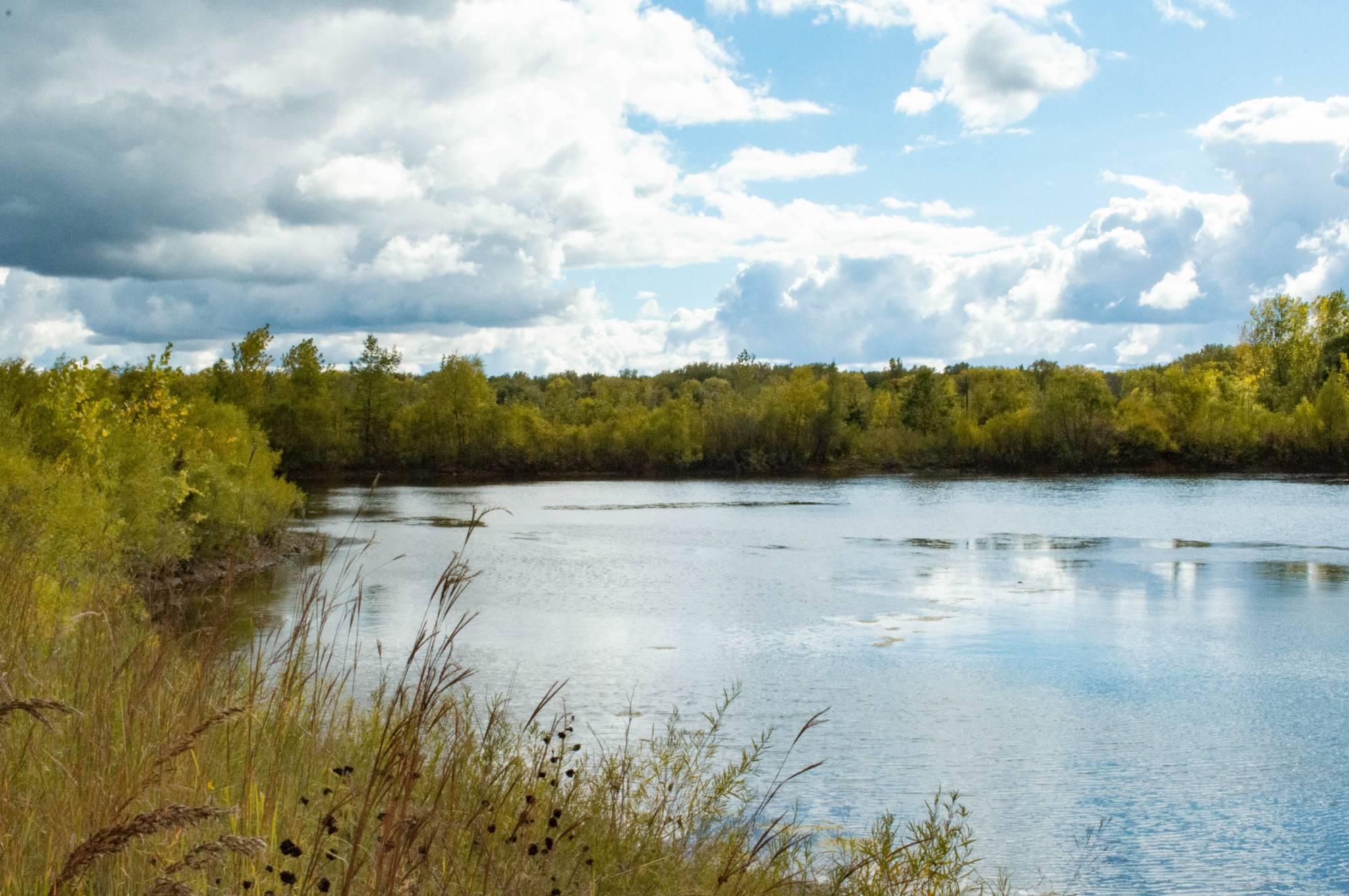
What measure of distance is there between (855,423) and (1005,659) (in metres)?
77.1

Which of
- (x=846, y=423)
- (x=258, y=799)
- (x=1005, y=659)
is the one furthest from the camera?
(x=846, y=423)

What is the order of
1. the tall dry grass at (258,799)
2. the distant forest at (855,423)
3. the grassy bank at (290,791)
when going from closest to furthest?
the tall dry grass at (258,799)
the grassy bank at (290,791)
the distant forest at (855,423)

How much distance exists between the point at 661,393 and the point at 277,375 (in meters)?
73.5

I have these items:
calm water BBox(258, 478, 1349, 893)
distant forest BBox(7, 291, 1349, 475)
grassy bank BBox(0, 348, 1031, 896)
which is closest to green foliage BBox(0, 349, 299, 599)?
grassy bank BBox(0, 348, 1031, 896)

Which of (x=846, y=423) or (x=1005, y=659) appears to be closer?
(x=1005, y=659)

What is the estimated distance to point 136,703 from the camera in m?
3.42

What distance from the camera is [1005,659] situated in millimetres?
17312

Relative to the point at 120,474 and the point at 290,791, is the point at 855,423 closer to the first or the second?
the point at 120,474

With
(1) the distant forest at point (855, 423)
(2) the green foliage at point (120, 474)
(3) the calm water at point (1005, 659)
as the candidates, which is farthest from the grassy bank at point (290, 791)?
(1) the distant forest at point (855, 423)

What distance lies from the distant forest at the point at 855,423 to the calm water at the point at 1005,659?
38842 mm

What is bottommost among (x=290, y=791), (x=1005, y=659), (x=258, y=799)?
(x=1005, y=659)

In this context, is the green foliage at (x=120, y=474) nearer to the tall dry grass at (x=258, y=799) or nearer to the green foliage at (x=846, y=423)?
the tall dry grass at (x=258, y=799)

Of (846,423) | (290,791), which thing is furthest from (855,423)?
(290,791)

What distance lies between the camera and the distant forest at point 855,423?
7769 cm
